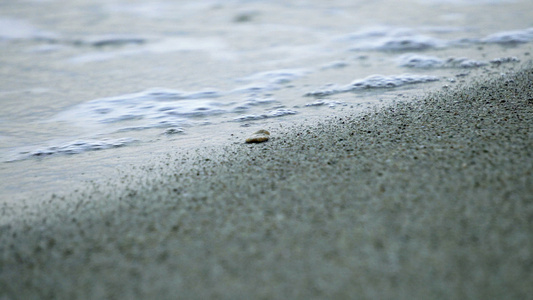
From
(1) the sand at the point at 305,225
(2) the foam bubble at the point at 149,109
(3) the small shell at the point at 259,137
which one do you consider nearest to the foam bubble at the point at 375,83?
(2) the foam bubble at the point at 149,109

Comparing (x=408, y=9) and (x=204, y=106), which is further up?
(x=408, y=9)

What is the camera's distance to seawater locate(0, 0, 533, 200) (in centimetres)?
283

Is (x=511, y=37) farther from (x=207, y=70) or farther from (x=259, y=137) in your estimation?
(x=259, y=137)

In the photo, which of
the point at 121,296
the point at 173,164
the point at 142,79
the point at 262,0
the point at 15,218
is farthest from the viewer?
the point at 262,0

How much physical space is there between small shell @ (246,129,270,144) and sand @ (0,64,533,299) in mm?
173

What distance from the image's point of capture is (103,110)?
11.5ft

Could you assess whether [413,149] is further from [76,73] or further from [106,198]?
[76,73]

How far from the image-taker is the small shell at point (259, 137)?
2504mm

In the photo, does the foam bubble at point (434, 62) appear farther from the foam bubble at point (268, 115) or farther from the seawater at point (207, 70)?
the foam bubble at point (268, 115)

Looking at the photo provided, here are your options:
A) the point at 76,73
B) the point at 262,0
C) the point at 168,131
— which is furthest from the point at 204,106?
the point at 262,0

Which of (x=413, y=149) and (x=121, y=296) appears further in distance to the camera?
(x=413, y=149)

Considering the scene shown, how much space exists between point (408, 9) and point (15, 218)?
20.3ft

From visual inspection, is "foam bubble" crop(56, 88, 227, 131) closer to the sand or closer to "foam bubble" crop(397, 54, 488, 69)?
the sand

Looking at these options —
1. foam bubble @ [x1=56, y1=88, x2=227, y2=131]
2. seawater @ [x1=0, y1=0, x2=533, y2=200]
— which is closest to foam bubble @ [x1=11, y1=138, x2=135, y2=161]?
seawater @ [x1=0, y1=0, x2=533, y2=200]
